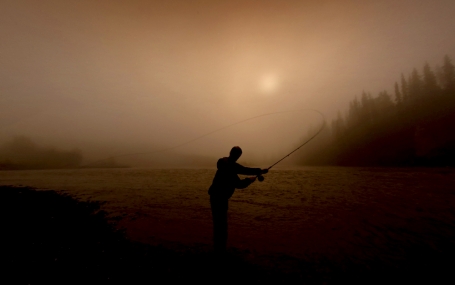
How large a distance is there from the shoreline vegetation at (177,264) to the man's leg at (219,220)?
0.53 m

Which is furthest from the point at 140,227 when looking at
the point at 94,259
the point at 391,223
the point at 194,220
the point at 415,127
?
the point at 415,127

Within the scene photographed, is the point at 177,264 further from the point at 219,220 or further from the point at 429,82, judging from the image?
the point at 429,82

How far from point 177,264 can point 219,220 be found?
187cm

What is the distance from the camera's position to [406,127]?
118 metres

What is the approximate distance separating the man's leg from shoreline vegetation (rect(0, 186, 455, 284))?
527 mm

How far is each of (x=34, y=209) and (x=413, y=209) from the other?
1033 inches

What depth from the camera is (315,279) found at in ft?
18.2

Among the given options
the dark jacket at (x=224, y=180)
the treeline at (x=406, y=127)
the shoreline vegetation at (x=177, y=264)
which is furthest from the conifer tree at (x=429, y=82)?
the dark jacket at (x=224, y=180)

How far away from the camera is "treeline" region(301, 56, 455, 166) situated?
92.5 metres

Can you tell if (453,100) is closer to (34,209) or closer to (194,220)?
(194,220)

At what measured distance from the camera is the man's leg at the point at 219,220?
20.5 ft

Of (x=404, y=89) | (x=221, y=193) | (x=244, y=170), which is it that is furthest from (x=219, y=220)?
(x=404, y=89)

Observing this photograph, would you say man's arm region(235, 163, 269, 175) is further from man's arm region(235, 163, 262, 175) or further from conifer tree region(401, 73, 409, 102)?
conifer tree region(401, 73, 409, 102)

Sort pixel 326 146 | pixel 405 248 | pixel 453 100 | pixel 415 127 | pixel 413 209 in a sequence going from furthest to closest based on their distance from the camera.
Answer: pixel 326 146
pixel 415 127
pixel 453 100
pixel 413 209
pixel 405 248
